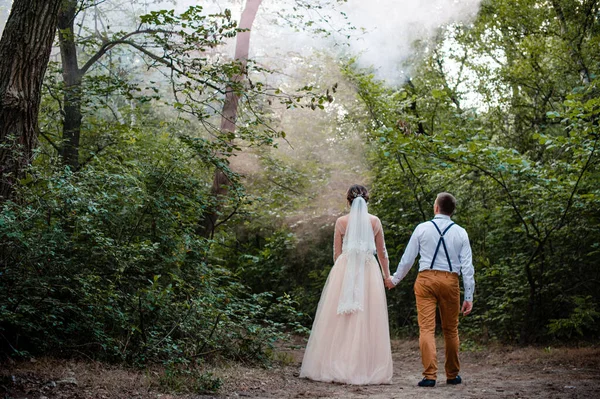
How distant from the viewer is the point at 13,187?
Result: 4.89 m

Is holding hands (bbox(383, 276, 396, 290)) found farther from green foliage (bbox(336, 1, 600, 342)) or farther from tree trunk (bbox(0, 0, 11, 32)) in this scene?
tree trunk (bbox(0, 0, 11, 32))

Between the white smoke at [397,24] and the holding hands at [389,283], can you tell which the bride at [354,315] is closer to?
the holding hands at [389,283]

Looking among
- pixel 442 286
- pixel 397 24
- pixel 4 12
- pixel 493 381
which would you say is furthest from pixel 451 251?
pixel 4 12

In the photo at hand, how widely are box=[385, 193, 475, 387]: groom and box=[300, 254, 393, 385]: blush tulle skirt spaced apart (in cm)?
58

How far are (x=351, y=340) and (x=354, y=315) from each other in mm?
286

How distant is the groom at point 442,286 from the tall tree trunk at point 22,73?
4.12 meters

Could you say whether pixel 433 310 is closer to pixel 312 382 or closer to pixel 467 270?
pixel 467 270

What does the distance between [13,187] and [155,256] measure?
6.41 ft

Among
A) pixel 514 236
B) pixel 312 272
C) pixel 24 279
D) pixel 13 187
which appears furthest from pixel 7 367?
pixel 312 272

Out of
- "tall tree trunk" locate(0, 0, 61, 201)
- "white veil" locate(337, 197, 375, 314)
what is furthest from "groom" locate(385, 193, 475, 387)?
"tall tree trunk" locate(0, 0, 61, 201)

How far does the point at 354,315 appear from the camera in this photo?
6629mm

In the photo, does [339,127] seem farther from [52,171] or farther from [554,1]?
[52,171]

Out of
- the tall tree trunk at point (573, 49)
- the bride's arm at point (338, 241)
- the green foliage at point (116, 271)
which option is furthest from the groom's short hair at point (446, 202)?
the tall tree trunk at point (573, 49)

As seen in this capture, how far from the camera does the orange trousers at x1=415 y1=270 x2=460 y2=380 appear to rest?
6035 millimetres
